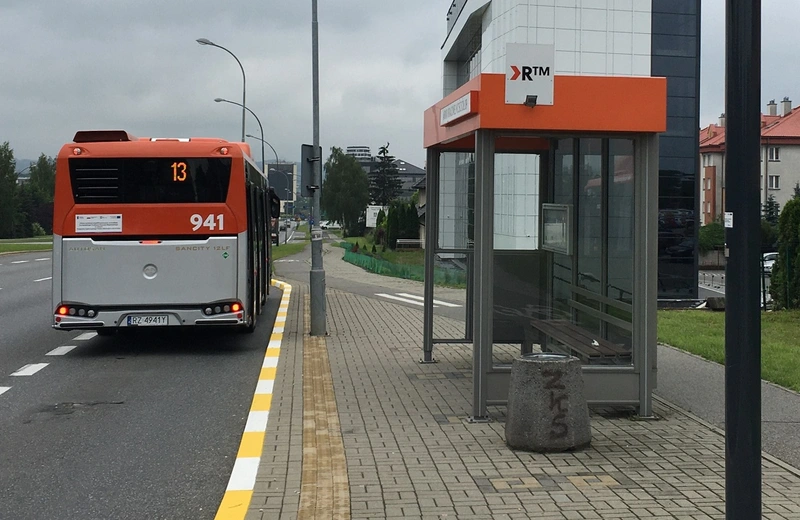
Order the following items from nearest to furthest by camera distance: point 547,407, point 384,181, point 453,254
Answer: point 547,407
point 453,254
point 384,181

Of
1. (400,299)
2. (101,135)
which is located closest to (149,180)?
(101,135)

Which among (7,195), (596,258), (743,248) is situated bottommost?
(596,258)

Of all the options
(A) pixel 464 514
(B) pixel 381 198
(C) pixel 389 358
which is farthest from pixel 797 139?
(A) pixel 464 514

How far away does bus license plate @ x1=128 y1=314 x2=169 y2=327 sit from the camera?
12.8m

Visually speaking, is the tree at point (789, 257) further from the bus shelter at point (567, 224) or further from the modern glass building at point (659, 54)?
the modern glass building at point (659, 54)

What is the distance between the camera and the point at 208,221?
12898 millimetres

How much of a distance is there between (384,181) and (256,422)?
445 feet

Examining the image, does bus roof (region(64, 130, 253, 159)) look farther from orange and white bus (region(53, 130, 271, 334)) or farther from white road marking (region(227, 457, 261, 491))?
white road marking (region(227, 457, 261, 491))

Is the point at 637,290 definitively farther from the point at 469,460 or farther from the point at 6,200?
the point at 6,200

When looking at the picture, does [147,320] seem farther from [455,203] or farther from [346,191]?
[346,191]

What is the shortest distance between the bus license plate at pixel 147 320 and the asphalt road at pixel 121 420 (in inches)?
18.6

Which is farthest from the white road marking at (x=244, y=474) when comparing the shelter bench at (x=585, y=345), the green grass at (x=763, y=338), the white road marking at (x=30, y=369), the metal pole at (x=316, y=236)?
the metal pole at (x=316, y=236)

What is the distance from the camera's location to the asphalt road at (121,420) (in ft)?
19.6

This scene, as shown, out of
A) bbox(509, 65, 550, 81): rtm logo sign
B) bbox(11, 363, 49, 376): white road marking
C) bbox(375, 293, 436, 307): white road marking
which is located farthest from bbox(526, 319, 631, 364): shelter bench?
Answer: bbox(375, 293, 436, 307): white road marking
